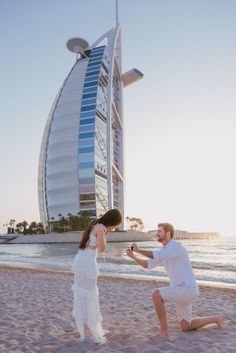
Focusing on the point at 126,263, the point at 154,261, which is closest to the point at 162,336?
the point at 154,261

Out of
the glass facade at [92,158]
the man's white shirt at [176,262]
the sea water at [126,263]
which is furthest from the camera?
the glass facade at [92,158]

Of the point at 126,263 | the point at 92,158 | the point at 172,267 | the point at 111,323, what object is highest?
the point at 92,158

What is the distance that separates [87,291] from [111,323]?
1.76 meters

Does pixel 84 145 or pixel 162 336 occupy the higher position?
pixel 84 145

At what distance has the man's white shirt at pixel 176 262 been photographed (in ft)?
16.4

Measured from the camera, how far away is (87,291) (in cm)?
493

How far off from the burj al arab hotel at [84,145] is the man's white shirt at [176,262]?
79.4m

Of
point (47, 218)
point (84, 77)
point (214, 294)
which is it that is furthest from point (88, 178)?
point (214, 294)

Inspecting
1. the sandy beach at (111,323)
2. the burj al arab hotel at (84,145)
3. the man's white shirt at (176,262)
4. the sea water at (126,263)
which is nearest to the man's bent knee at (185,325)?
the sandy beach at (111,323)

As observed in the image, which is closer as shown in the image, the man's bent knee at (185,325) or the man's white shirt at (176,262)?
the man's white shirt at (176,262)

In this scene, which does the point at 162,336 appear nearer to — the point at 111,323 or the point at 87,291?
the point at 87,291

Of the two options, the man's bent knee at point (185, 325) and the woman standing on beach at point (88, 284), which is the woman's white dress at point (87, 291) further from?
the man's bent knee at point (185, 325)

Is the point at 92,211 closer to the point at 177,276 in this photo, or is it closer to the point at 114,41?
the point at 114,41

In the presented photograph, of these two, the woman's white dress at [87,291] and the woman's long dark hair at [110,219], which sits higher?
the woman's long dark hair at [110,219]
